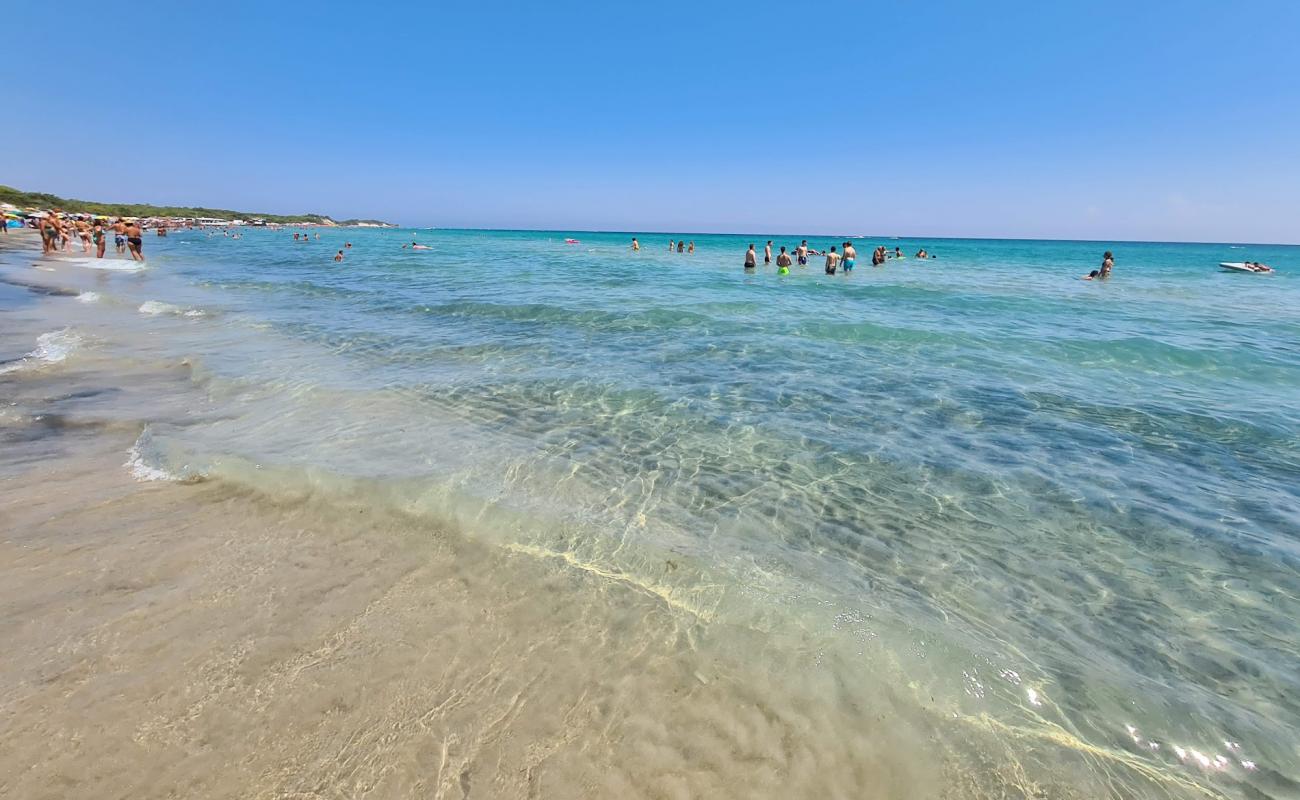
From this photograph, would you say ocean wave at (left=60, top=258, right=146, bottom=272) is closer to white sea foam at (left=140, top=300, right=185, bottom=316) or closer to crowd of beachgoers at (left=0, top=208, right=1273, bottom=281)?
crowd of beachgoers at (left=0, top=208, right=1273, bottom=281)

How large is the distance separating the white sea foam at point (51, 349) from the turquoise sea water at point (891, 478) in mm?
125

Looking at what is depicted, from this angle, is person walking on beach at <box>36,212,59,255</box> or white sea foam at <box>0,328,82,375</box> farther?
person walking on beach at <box>36,212,59,255</box>

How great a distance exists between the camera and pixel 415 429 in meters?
7.11

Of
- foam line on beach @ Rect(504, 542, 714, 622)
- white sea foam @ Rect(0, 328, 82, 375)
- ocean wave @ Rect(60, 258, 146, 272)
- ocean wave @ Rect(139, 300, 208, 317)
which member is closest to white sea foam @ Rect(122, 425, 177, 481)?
foam line on beach @ Rect(504, 542, 714, 622)

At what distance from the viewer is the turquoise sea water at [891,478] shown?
11.3 ft

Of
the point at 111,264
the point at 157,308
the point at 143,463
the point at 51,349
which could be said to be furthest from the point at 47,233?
the point at 143,463

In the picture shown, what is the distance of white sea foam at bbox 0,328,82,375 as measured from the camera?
30.4 feet

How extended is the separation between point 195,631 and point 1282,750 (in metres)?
6.53

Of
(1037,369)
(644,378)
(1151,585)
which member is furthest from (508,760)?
(1037,369)

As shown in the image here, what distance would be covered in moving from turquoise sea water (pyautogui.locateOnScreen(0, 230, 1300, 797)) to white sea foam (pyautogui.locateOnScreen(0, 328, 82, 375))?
0.41 feet

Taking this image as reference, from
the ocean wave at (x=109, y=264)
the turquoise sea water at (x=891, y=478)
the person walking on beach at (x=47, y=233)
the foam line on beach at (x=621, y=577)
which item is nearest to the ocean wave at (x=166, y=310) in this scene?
the turquoise sea water at (x=891, y=478)

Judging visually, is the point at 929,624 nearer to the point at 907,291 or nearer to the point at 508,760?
the point at 508,760

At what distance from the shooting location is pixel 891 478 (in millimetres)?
6043

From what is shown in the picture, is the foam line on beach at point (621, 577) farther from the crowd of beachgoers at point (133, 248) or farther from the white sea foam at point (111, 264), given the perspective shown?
the white sea foam at point (111, 264)
